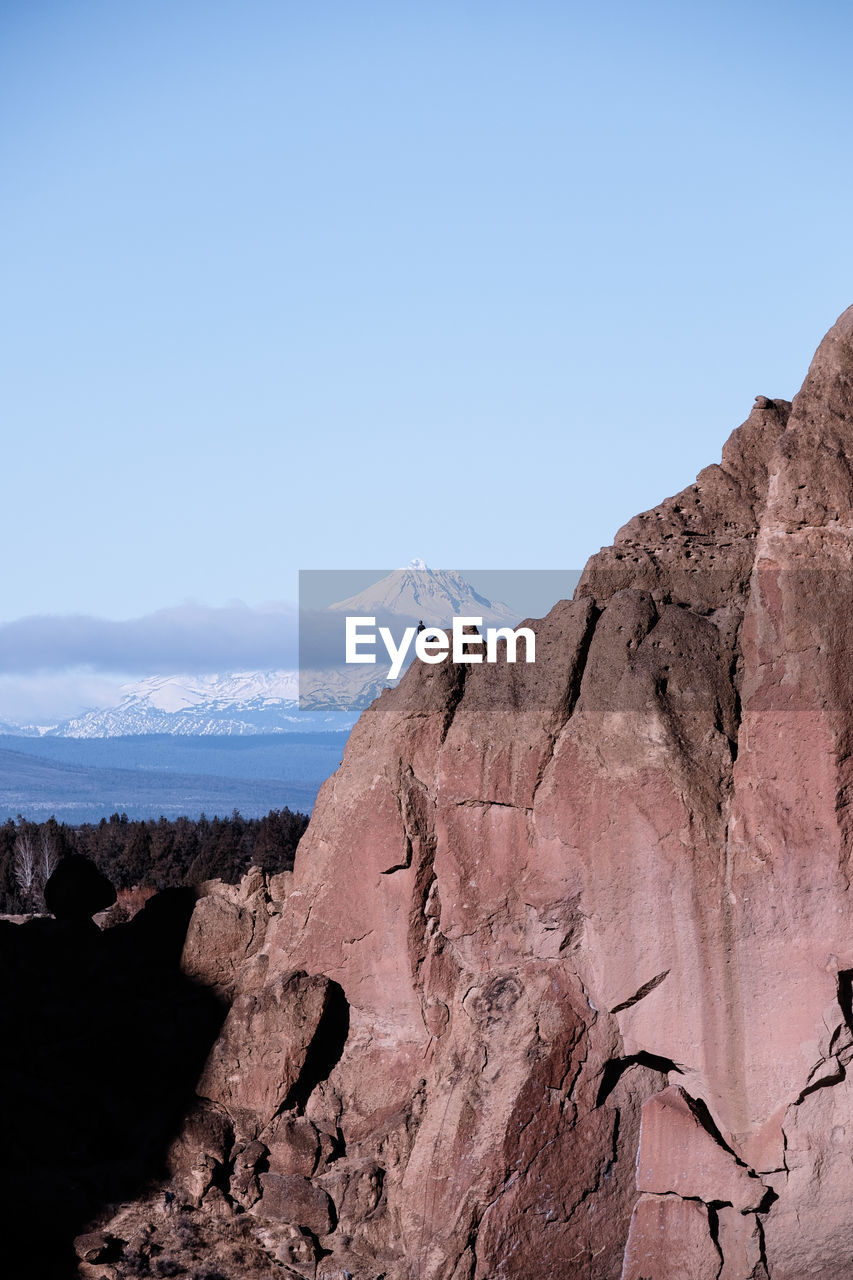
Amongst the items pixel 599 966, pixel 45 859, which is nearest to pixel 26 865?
pixel 45 859

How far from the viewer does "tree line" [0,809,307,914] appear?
38.9 meters

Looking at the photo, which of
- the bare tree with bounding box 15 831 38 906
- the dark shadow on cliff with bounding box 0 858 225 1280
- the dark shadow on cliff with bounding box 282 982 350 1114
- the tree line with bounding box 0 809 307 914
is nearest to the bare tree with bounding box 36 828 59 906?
the tree line with bounding box 0 809 307 914

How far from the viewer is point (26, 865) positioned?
3969cm

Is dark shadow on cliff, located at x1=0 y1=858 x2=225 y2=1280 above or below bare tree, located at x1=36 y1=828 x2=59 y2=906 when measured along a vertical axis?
above

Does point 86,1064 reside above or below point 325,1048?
below

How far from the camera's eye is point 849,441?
12.7 metres

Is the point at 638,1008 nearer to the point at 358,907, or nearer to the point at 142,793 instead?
the point at 358,907

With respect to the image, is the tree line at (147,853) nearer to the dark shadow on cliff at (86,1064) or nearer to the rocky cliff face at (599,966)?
the dark shadow on cliff at (86,1064)

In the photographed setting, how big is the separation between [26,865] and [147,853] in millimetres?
4817

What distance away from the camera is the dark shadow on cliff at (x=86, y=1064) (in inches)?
530

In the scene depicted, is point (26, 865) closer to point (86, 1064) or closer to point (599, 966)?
point (86, 1064)

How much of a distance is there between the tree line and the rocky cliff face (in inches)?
864

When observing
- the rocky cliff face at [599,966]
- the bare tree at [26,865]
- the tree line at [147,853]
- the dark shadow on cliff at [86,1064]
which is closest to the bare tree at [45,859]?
the tree line at [147,853]

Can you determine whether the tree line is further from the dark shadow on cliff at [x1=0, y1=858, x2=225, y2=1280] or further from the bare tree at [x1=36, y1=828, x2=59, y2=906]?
the dark shadow on cliff at [x1=0, y1=858, x2=225, y2=1280]
